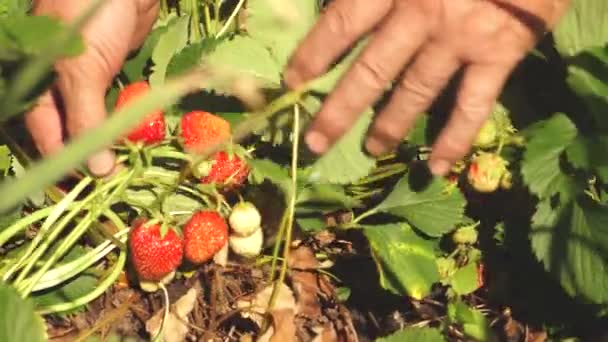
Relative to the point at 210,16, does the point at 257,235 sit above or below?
below

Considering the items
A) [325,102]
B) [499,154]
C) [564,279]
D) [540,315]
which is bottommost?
[540,315]

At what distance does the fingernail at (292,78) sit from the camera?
40.0 inches

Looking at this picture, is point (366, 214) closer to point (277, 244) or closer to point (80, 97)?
point (277, 244)

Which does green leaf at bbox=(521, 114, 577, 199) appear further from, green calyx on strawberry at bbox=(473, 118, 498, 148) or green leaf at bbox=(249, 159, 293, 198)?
green leaf at bbox=(249, 159, 293, 198)

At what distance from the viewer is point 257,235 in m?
1.11

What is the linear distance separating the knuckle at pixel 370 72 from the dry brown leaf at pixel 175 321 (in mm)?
388

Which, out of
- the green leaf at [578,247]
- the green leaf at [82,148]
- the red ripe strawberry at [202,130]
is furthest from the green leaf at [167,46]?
the green leaf at [82,148]

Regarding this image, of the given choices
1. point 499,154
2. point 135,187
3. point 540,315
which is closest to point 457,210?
point 499,154

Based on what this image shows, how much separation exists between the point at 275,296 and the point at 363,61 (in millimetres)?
323

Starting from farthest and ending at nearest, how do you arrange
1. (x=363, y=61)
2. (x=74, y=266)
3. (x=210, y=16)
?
(x=210, y=16) → (x=74, y=266) → (x=363, y=61)

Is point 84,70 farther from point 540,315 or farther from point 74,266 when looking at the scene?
point 540,315

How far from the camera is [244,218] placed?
3.48 ft

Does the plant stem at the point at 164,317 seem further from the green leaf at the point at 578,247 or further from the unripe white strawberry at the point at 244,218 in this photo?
the green leaf at the point at 578,247

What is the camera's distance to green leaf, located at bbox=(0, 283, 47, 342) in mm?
787
